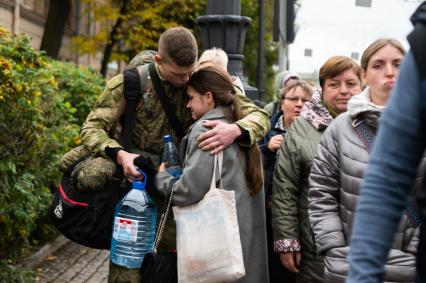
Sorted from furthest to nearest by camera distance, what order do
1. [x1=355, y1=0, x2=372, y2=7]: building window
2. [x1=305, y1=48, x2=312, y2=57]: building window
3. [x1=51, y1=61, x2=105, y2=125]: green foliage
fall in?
[x1=305, y1=48, x2=312, y2=57]: building window, [x1=51, y1=61, x2=105, y2=125]: green foliage, [x1=355, y1=0, x2=372, y2=7]: building window

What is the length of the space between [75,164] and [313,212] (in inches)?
60.1

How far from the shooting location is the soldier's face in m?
Result: 4.43

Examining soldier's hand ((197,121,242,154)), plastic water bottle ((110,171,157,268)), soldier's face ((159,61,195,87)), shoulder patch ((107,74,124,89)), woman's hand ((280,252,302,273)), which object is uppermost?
soldier's face ((159,61,195,87))

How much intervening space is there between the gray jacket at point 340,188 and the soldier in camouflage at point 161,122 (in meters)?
0.70

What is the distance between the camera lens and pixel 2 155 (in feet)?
20.7

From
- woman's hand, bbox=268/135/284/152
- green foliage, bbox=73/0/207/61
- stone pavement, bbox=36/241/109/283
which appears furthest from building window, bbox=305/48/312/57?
woman's hand, bbox=268/135/284/152

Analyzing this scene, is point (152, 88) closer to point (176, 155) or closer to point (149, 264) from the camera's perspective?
point (176, 155)

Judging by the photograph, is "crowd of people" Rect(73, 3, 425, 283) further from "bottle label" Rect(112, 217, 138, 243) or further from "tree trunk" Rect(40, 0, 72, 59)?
"tree trunk" Rect(40, 0, 72, 59)

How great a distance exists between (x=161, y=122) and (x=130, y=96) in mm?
235

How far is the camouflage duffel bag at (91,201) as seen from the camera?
4434 millimetres

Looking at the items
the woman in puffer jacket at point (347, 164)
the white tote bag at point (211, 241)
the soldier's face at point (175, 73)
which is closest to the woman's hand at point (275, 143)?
the soldier's face at point (175, 73)

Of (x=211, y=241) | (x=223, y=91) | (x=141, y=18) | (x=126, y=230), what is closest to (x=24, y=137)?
(x=126, y=230)

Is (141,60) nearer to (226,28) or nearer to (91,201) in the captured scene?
(91,201)

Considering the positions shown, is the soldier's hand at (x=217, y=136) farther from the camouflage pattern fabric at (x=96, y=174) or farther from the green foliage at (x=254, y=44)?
the green foliage at (x=254, y=44)
